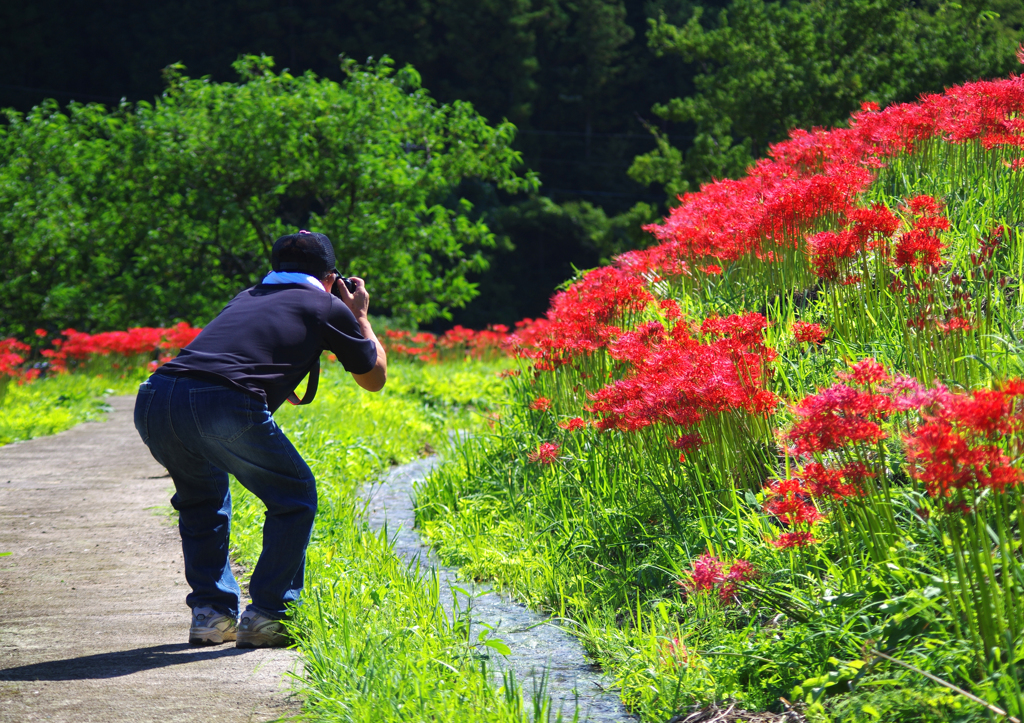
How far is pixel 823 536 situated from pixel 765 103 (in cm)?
1577

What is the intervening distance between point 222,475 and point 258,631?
580mm

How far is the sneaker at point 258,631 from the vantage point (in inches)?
122

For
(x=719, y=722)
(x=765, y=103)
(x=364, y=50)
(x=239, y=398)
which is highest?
(x=364, y=50)

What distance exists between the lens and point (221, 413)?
2939 millimetres

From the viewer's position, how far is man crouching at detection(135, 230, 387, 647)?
298 centimetres

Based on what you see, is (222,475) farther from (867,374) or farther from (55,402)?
(55,402)

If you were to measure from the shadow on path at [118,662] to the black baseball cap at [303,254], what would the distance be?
4.67 ft

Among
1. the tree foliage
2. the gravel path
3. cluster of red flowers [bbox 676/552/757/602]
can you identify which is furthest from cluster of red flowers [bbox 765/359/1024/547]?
the tree foliage

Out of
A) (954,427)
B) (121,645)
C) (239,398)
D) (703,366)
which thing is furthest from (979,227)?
(121,645)

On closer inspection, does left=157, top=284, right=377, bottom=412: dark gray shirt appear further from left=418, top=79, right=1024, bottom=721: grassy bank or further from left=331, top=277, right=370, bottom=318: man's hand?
left=418, top=79, right=1024, bottom=721: grassy bank

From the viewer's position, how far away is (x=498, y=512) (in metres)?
4.79

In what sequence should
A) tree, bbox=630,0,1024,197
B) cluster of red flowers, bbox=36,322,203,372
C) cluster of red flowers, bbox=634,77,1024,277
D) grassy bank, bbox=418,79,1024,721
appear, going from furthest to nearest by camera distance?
tree, bbox=630,0,1024,197
cluster of red flowers, bbox=36,322,203,372
cluster of red flowers, bbox=634,77,1024,277
grassy bank, bbox=418,79,1024,721

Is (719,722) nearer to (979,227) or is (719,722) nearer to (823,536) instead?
(823,536)

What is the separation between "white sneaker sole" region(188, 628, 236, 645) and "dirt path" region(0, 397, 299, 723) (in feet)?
0.11
